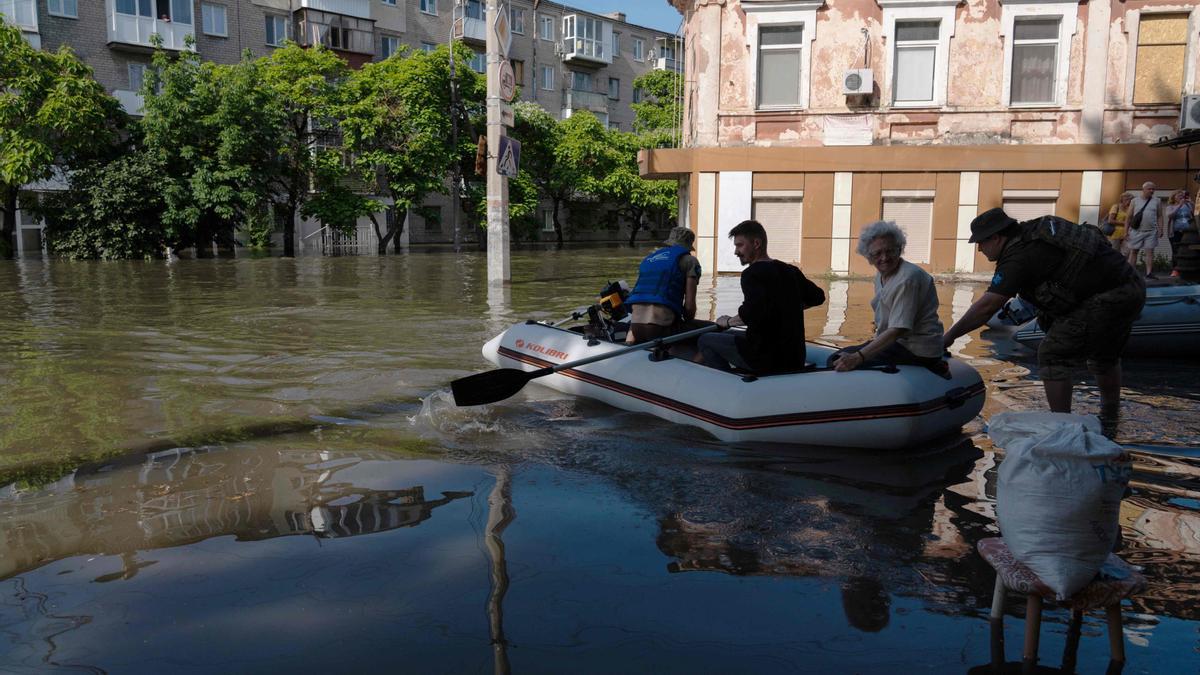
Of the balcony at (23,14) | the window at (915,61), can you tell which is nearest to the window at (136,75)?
the balcony at (23,14)

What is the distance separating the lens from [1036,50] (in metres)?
20.4

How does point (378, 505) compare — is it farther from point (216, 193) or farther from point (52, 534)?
point (216, 193)

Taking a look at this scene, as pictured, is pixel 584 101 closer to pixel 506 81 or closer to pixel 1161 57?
pixel 1161 57

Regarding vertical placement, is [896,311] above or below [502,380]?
above

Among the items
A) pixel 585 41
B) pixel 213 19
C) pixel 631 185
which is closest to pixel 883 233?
pixel 213 19

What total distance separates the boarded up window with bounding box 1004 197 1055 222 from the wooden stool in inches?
761

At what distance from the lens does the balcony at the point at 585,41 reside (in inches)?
2058

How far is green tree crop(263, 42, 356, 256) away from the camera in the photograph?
106 ft

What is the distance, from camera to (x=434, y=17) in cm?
4541

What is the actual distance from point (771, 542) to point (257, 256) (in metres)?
31.1

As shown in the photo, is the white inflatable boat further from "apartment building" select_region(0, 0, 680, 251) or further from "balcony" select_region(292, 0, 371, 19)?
"balcony" select_region(292, 0, 371, 19)

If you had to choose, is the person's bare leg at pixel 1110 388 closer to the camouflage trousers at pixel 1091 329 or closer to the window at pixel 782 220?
the camouflage trousers at pixel 1091 329

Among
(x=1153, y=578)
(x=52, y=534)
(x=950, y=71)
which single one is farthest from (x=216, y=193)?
(x=1153, y=578)

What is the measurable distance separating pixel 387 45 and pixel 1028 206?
32111 mm
